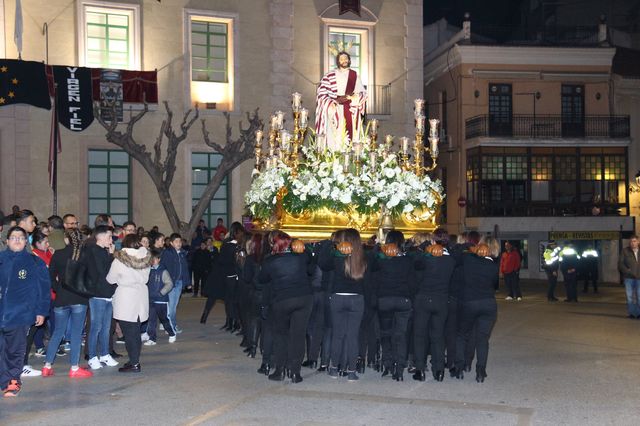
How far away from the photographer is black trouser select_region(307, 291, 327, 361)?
11.2 m

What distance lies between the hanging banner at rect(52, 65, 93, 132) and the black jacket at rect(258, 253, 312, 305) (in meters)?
14.9

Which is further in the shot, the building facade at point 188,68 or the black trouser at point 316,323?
the building facade at point 188,68

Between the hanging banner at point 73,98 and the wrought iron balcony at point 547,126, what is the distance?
18.7 meters

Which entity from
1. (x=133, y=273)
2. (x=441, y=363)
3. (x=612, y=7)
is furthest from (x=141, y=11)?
(x=612, y=7)

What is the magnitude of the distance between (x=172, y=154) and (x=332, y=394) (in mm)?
15751

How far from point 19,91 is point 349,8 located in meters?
10.6

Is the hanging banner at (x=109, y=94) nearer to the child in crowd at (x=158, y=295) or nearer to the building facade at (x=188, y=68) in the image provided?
the building facade at (x=188, y=68)

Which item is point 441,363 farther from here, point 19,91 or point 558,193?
point 558,193

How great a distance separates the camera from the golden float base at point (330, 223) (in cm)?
1338

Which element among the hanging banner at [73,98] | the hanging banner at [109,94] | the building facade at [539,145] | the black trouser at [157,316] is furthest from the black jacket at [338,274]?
the building facade at [539,145]

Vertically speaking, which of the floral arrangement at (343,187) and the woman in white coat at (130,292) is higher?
the floral arrangement at (343,187)

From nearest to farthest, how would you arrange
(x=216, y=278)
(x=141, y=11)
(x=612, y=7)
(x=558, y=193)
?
(x=216, y=278) < (x=141, y=11) < (x=558, y=193) < (x=612, y=7)

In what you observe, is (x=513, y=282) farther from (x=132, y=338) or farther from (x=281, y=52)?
(x=132, y=338)

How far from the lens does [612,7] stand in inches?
1794
